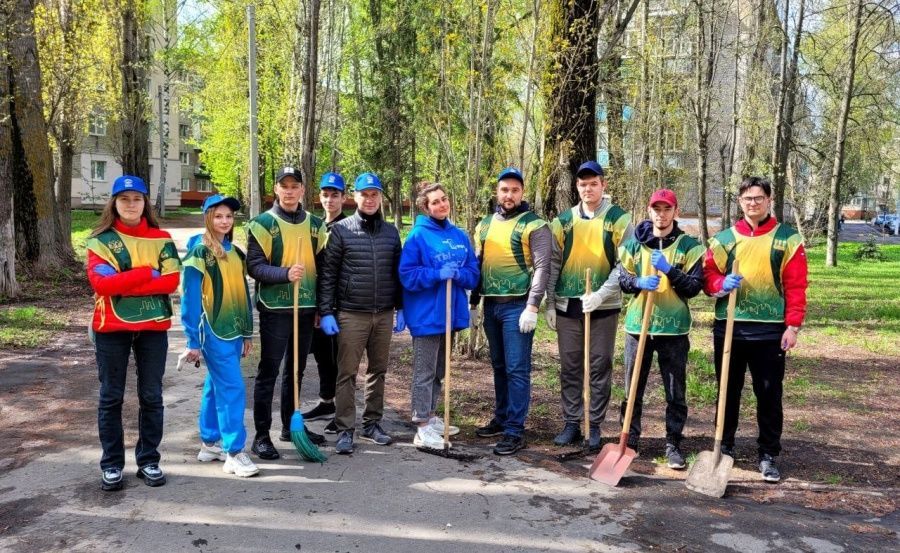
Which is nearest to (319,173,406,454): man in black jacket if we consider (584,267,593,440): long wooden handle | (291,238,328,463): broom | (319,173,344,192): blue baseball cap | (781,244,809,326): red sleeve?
(291,238,328,463): broom

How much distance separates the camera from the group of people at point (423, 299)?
178 inches

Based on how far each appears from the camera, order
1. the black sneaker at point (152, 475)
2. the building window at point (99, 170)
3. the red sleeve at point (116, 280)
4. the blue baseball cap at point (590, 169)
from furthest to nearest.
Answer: the building window at point (99, 170), the blue baseball cap at point (590, 169), the black sneaker at point (152, 475), the red sleeve at point (116, 280)

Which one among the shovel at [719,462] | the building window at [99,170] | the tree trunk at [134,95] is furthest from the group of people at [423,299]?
the building window at [99,170]

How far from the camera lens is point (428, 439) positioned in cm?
541

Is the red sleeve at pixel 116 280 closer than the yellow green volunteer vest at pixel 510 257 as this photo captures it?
Yes

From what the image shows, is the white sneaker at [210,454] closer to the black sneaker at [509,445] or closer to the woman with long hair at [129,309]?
the woman with long hair at [129,309]

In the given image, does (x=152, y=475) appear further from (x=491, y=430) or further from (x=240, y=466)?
(x=491, y=430)

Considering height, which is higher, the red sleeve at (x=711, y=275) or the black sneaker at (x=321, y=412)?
the red sleeve at (x=711, y=275)

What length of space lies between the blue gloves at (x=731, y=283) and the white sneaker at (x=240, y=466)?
11.2ft

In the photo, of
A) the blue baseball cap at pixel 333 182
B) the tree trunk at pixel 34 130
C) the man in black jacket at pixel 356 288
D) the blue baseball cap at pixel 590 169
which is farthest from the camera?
the tree trunk at pixel 34 130

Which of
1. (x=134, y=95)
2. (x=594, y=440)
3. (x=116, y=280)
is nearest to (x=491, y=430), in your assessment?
(x=594, y=440)

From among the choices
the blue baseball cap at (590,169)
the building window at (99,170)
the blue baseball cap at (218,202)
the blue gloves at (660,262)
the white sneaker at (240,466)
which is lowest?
the white sneaker at (240,466)

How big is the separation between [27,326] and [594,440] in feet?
27.9

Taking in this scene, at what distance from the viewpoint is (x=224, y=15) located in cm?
2162
